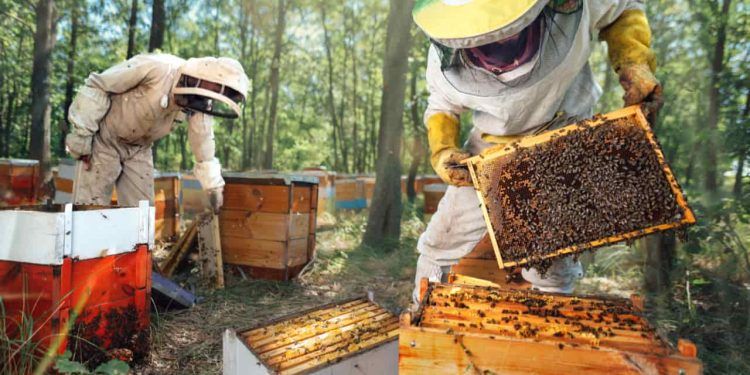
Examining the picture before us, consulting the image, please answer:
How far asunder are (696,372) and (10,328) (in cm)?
272

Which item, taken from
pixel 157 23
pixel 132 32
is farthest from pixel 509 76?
pixel 132 32

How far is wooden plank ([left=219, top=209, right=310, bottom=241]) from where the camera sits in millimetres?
4238

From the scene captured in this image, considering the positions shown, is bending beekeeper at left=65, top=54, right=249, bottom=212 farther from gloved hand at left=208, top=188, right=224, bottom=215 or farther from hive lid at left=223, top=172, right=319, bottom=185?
hive lid at left=223, top=172, right=319, bottom=185

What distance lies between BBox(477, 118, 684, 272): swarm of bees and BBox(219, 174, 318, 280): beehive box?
250 centimetres

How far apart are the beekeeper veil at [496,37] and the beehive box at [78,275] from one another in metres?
1.77

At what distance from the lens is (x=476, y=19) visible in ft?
5.57

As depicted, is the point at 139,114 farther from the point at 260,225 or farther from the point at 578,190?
the point at 578,190

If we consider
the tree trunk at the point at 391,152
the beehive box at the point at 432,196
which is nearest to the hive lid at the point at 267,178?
the tree trunk at the point at 391,152

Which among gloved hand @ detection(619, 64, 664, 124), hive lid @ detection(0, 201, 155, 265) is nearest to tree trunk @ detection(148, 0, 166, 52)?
hive lid @ detection(0, 201, 155, 265)

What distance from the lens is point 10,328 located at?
85.0 inches

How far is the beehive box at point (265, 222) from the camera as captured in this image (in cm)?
424

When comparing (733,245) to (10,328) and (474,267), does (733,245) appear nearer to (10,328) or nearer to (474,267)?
(474,267)

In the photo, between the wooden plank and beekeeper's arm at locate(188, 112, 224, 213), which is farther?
the wooden plank

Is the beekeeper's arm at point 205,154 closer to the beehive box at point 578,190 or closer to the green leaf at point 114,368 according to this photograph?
the green leaf at point 114,368
